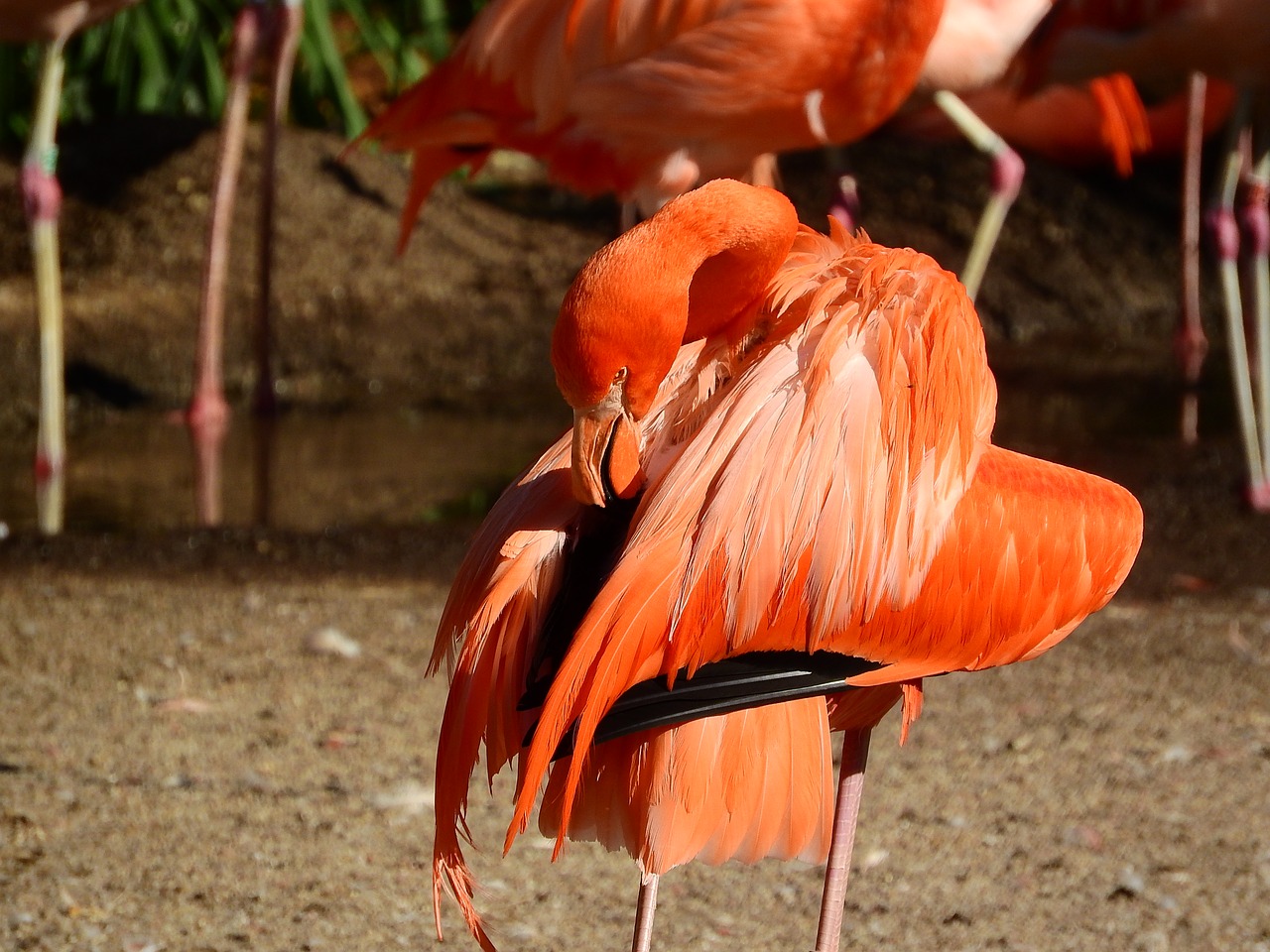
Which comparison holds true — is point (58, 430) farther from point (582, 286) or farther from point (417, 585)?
point (582, 286)

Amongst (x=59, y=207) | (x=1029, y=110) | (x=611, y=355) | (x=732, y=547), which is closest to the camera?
(x=611, y=355)

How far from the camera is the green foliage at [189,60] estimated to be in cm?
924

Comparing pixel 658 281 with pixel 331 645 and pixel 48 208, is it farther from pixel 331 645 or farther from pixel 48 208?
pixel 48 208

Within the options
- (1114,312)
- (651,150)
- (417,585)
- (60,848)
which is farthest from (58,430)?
(1114,312)

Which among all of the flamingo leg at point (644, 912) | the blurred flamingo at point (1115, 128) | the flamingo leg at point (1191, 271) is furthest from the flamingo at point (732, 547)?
the flamingo leg at point (1191, 271)

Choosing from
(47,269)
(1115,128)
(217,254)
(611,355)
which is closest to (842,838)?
(611,355)

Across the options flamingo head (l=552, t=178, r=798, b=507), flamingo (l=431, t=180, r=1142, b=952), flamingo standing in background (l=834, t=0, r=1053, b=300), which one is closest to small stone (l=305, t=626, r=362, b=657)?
flamingo (l=431, t=180, r=1142, b=952)

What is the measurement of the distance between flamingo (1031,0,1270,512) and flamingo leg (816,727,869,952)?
2.83m

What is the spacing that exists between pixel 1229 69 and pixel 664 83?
5.64ft

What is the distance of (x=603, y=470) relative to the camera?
192 cm

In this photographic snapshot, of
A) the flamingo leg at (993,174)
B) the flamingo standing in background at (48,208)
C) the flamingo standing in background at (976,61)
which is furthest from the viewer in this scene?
the flamingo leg at (993,174)

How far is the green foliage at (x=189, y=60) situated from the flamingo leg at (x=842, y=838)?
760cm

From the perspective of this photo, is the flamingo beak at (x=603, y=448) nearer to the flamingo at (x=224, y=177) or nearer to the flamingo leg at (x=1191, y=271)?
the flamingo at (x=224, y=177)

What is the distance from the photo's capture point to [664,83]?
4.39 m
